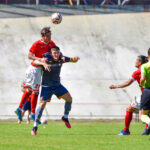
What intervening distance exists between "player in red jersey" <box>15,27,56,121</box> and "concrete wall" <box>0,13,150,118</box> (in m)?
5.30

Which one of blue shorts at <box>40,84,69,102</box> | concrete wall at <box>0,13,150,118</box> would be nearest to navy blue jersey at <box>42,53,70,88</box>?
blue shorts at <box>40,84,69,102</box>

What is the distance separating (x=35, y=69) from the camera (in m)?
14.1

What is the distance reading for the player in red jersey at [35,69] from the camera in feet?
38.4

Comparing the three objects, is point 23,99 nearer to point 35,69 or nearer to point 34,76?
point 34,76

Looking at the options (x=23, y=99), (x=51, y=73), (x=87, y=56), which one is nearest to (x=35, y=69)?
(x=23, y=99)

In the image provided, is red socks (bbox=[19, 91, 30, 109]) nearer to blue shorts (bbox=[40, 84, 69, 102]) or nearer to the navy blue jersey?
blue shorts (bbox=[40, 84, 69, 102])

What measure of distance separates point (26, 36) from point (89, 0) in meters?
3.78

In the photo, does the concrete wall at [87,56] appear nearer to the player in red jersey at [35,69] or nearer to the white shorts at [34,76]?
the player in red jersey at [35,69]

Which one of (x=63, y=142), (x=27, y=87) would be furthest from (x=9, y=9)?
(x=63, y=142)

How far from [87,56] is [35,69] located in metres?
8.11

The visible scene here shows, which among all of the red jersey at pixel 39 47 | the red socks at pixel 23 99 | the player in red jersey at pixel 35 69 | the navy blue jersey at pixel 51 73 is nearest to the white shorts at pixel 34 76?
the player in red jersey at pixel 35 69

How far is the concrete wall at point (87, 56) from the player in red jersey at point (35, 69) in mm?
5302

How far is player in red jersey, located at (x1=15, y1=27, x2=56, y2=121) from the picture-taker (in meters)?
11.7

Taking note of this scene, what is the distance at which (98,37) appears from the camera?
2295cm
